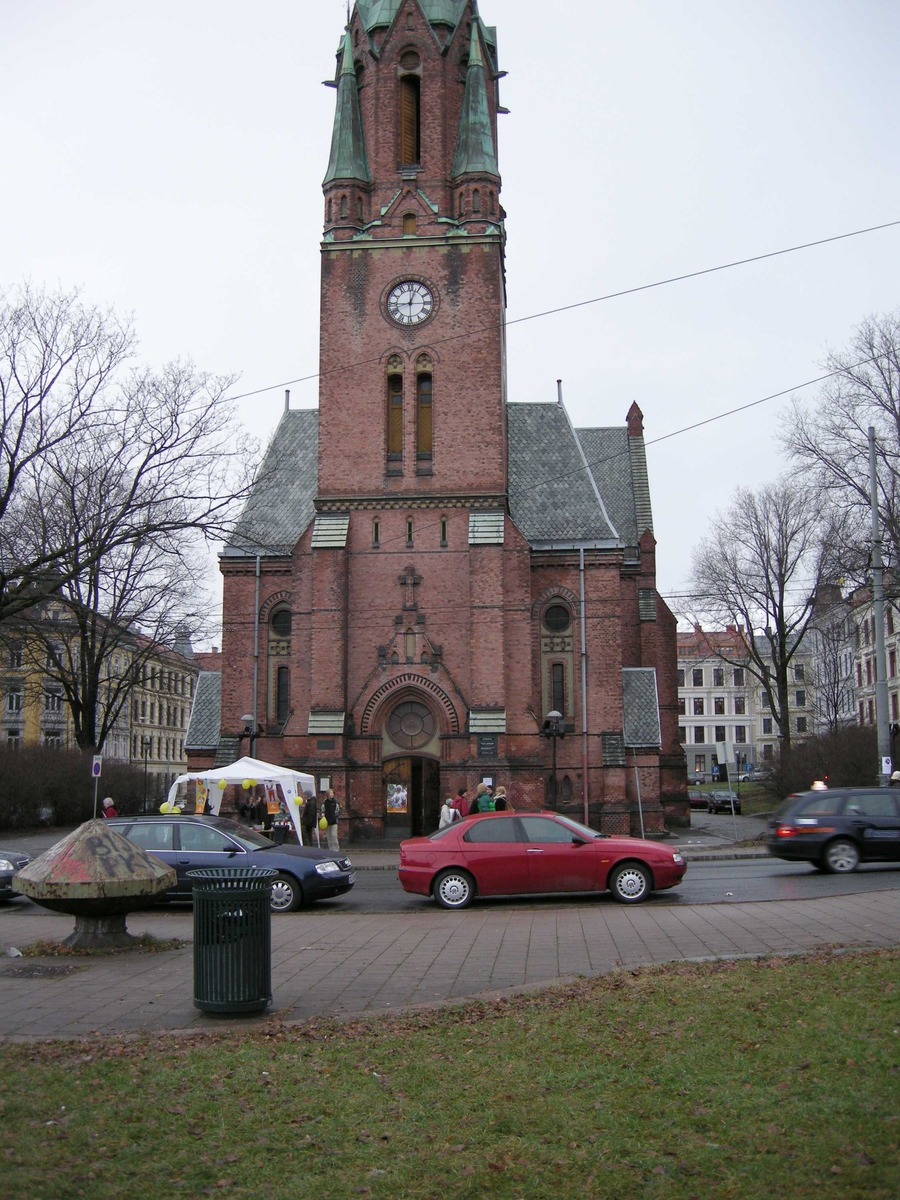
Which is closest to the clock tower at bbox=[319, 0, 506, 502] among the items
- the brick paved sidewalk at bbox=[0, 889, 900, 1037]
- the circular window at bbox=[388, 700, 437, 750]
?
the circular window at bbox=[388, 700, 437, 750]

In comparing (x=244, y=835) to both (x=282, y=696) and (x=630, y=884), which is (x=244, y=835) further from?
(x=282, y=696)

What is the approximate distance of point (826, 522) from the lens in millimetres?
39719

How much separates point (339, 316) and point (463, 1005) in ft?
89.2

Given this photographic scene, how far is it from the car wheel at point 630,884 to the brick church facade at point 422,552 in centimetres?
1449

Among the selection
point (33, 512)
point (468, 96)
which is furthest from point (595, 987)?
point (468, 96)

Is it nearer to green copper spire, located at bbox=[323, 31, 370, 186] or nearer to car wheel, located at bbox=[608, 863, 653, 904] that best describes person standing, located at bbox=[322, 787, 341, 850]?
car wheel, located at bbox=[608, 863, 653, 904]

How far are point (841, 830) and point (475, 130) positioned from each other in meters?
23.5

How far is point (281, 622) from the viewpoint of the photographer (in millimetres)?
34531

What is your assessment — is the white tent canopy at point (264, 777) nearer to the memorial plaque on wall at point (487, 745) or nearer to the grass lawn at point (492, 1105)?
the memorial plaque on wall at point (487, 745)

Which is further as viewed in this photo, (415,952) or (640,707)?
(640,707)

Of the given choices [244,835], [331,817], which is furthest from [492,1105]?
[331,817]

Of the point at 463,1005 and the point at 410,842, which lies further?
the point at 410,842

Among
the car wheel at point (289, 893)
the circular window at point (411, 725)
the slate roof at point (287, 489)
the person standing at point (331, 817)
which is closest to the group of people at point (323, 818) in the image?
the person standing at point (331, 817)

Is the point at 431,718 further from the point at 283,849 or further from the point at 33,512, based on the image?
the point at 283,849
